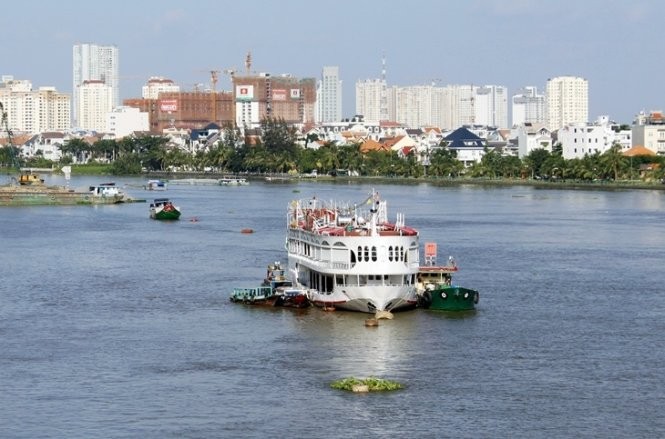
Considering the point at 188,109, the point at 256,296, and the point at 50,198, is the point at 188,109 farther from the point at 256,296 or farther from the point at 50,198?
the point at 256,296

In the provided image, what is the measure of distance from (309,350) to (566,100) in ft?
534

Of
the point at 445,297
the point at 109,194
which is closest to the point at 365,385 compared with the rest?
the point at 445,297

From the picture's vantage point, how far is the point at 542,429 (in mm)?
19125

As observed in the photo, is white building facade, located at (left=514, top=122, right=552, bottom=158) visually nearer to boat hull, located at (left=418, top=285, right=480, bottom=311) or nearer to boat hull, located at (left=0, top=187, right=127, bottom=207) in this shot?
boat hull, located at (left=0, top=187, right=127, bottom=207)

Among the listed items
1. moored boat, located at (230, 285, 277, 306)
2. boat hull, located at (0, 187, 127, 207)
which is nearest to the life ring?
moored boat, located at (230, 285, 277, 306)

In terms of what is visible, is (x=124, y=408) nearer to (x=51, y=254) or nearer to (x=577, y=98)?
(x=51, y=254)

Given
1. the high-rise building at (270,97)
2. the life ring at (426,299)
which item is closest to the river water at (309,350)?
the life ring at (426,299)

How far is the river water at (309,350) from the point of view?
64.3 ft

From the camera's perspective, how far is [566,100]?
7215 inches

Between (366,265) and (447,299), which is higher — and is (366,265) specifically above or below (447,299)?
above

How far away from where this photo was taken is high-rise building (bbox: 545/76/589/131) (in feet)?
597

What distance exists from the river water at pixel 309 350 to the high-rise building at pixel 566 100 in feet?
457

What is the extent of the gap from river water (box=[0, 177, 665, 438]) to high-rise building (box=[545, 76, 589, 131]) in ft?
457

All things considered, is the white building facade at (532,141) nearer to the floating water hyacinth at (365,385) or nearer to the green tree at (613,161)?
the green tree at (613,161)
